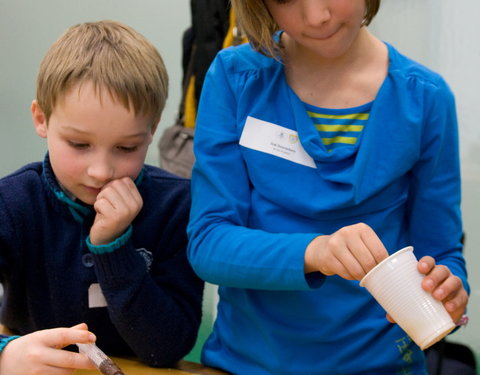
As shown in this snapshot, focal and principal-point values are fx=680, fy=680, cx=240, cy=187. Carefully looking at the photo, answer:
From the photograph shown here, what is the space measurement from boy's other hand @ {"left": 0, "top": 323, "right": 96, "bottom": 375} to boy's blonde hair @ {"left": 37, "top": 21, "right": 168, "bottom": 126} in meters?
0.44

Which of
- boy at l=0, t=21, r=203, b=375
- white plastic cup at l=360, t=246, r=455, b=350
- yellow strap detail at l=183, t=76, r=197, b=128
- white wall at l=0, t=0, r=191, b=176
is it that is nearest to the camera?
white plastic cup at l=360, t=246, r=455, b=350

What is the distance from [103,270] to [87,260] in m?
0.09

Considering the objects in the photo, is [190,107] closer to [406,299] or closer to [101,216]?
[101,216]

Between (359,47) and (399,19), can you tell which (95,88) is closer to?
(359,47)

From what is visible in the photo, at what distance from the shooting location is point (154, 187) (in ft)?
4.60

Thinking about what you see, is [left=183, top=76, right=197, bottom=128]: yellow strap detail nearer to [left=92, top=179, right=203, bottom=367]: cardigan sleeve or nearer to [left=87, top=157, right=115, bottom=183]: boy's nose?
[left=92, top=179, right=203, bottom=367]: cardigan sleeve

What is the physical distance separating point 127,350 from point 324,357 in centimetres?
43

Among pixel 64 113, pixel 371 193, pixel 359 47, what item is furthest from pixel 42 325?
pixel 359 47

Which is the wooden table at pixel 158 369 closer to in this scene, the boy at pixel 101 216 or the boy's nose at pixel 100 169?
the boy at pixel 101 216

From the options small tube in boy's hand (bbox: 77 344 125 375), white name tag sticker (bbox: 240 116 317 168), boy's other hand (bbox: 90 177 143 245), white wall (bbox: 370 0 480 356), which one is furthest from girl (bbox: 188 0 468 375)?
white wall (bbox: 370 0 480 356)

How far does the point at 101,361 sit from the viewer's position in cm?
99

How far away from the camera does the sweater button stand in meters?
1.30

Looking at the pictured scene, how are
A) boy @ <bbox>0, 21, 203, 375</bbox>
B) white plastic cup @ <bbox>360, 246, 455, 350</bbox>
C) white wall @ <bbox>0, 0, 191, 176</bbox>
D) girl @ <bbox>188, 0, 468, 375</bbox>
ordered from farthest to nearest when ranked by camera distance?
white wall @ <bbox>0, 0, 191, 176</bbox>
boy @ <bbox>0, 21, 203, 375</bbox>
girl @ <bbox>188, 0, 468, 375</bbox>
white plastic cup @ <bbox>360, 246, 455, 350</bbox>

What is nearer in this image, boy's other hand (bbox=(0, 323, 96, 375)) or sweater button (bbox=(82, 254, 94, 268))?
boy's other hand (bbox=(0, 323, 96, 375))
